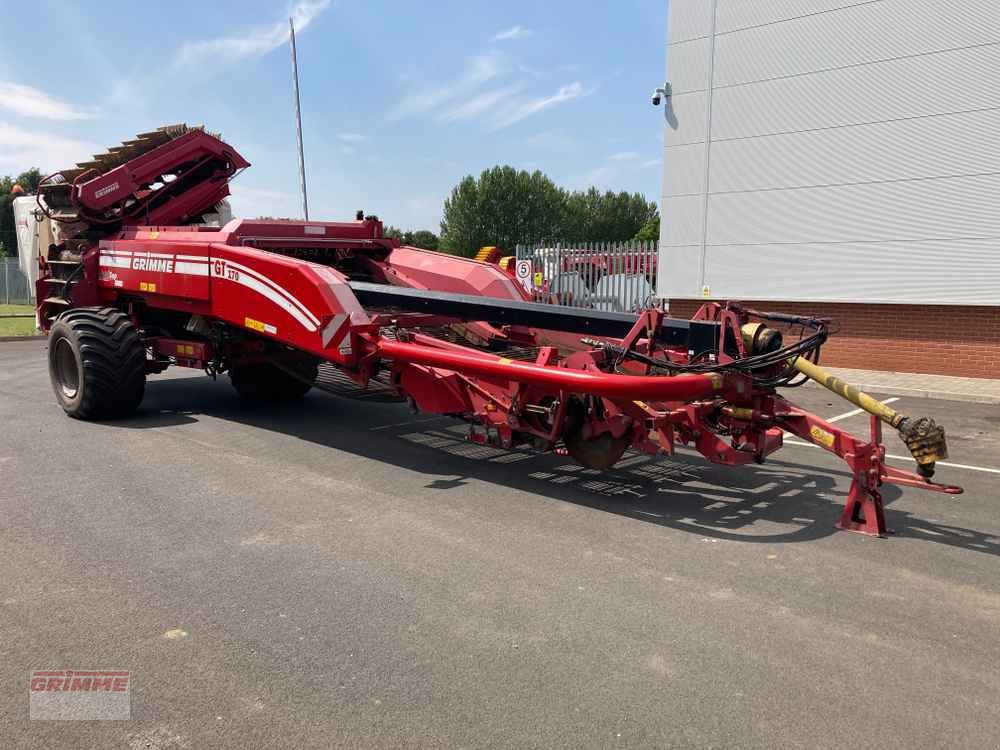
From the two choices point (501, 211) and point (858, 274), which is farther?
point (501, 211)

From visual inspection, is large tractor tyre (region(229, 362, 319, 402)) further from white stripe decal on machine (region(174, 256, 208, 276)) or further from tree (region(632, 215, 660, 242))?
tree (region(632, 215, 660, 242))

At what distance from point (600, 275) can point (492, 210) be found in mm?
48915

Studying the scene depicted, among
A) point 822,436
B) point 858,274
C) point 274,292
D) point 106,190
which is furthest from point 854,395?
point 858,274

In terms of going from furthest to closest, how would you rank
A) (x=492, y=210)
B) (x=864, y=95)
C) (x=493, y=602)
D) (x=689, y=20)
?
(x=492, y=210)
(x=689, y=20)
(x=864, y=95)
(x=493, y=602)

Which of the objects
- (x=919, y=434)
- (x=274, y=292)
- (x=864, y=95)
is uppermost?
(x=864, y=95)

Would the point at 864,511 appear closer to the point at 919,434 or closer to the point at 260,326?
the point at 919,434

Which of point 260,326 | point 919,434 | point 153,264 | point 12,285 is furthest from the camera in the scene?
point 12,285

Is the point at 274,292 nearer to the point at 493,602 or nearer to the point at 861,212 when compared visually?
the point at 493,602

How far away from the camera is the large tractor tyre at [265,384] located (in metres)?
9.38

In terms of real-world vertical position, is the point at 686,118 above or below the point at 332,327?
above

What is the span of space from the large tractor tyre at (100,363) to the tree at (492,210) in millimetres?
57698

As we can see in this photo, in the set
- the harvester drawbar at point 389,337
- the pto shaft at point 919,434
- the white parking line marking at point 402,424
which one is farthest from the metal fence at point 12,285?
the pto shaft at point 919,434

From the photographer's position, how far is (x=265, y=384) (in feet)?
31.4

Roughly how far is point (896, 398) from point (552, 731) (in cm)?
1048
